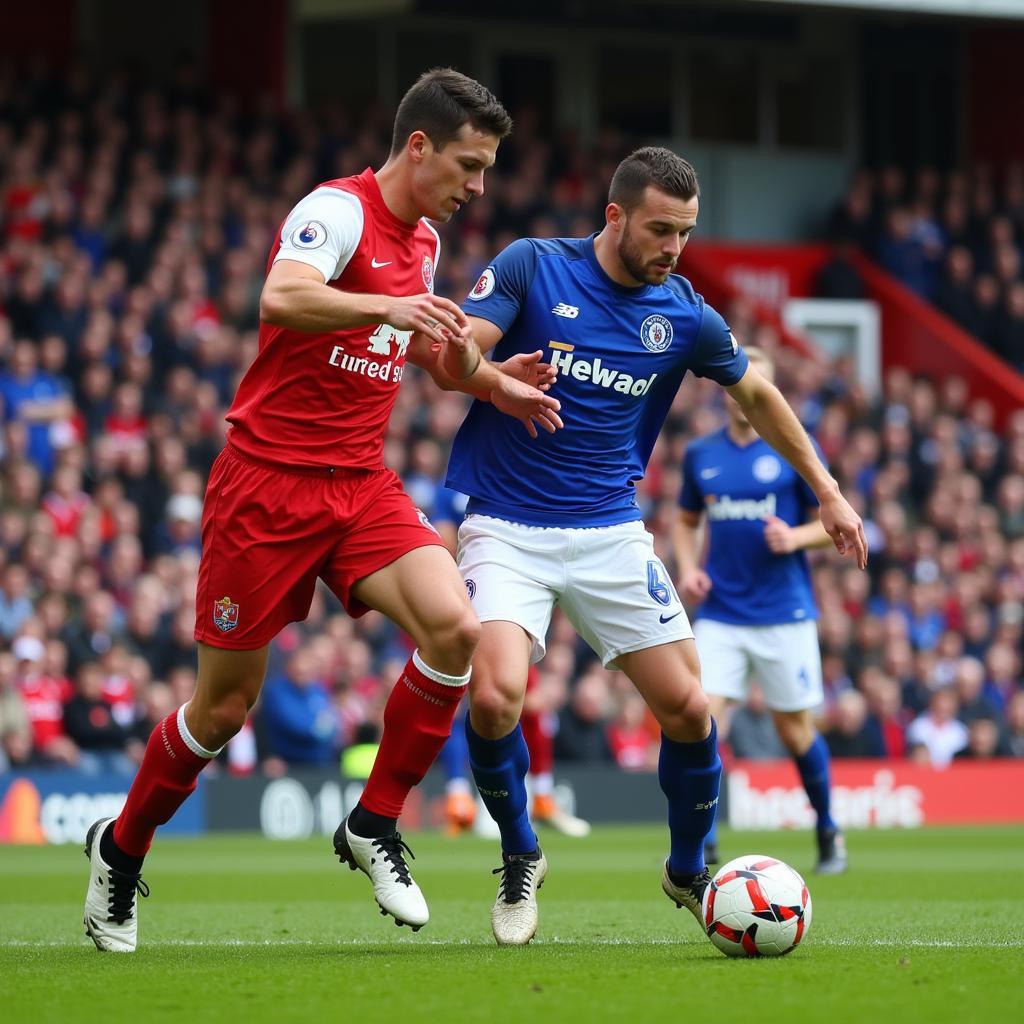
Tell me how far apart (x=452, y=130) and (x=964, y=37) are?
2624 centimetres

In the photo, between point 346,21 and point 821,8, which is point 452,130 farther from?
point 346,21

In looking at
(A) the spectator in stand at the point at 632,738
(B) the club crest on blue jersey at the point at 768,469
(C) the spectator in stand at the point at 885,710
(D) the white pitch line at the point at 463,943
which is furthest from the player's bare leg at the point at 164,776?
(C) the spectator in stand at the point at 885,710

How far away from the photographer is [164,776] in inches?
257

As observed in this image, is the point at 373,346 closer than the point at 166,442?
Yes

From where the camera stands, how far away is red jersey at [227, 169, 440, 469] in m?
6.42

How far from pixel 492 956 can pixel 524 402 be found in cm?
177

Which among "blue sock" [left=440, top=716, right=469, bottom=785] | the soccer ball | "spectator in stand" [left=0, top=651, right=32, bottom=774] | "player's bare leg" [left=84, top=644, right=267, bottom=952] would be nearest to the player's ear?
"player's bare leg" [left=84, top=644, right=267, bottom=952]

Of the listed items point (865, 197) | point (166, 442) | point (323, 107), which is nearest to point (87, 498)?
point (166, 442)

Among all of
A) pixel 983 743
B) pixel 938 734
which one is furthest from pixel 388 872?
pixel 983 743

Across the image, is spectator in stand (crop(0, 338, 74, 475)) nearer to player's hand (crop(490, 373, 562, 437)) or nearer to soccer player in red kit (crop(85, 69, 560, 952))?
soccer player in red kit (crop(85, 69, 560, 952))

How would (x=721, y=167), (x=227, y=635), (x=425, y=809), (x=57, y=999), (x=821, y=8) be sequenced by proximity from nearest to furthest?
1. (x=57, y=999)
2. (x=227, y=635)
3. (x=425, y=809)
4. (x=821, y=8)
5. (x=721, y=167)

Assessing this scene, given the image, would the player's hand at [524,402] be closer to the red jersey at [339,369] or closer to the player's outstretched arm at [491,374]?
the player's outstretched arm at [491,374]

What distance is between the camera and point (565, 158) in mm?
25156

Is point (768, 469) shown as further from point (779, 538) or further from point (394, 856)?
point (394, 856)
